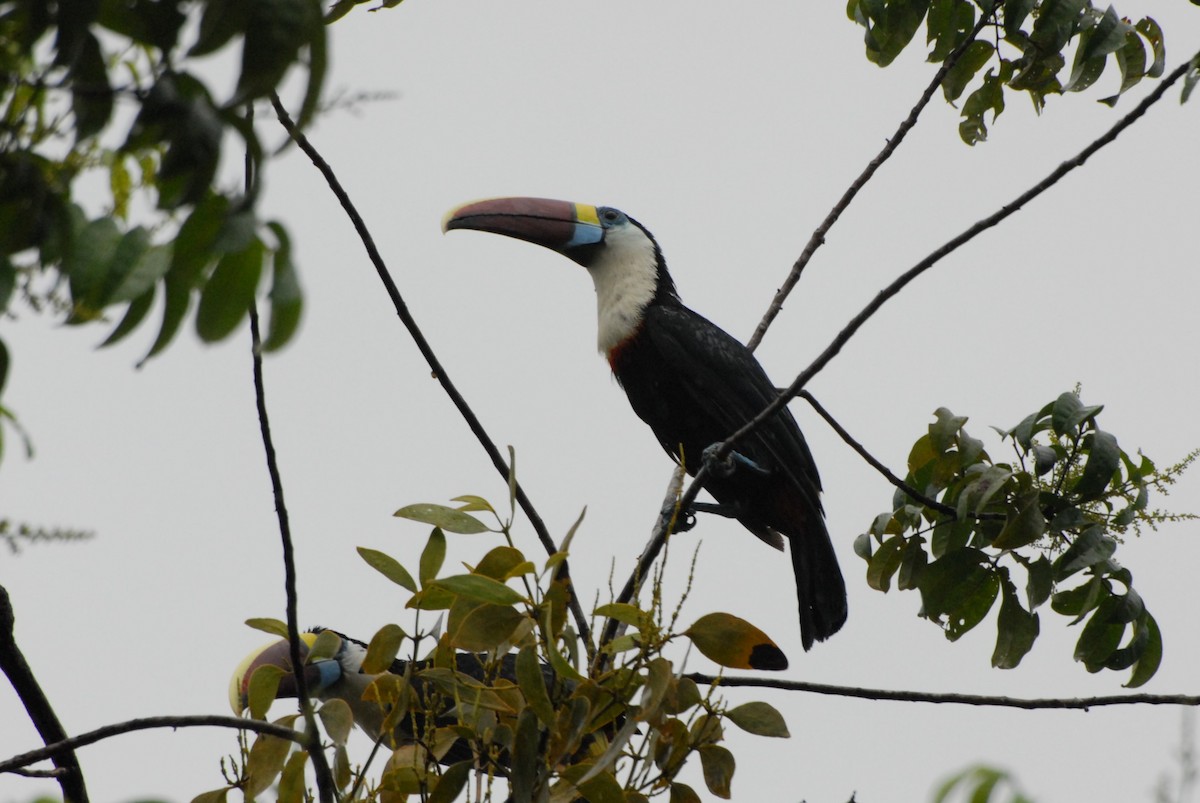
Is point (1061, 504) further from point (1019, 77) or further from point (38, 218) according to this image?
point (38, 218)

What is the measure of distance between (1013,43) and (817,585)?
7.04 ft

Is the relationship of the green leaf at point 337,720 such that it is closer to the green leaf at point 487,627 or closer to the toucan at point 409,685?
the toucan at point 409,685

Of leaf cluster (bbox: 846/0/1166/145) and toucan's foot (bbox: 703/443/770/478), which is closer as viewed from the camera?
leaf cluster (bbox: 846/0/1166/145)

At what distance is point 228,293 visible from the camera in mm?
1031

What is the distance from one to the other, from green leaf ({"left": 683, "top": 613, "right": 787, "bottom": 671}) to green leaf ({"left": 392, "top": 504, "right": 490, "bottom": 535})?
1.41 ft

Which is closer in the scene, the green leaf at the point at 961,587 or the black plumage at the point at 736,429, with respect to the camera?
the green leaf at the point at 961,587

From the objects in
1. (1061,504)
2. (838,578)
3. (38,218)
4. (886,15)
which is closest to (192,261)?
(38,218)

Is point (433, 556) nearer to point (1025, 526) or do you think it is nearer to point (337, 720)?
point (337, 720)

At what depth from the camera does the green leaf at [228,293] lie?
1.01 metres

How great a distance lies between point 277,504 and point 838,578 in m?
3.07

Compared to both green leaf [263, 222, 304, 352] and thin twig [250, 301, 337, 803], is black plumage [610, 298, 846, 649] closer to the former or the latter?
thin twig [250, 301, 337, 803]

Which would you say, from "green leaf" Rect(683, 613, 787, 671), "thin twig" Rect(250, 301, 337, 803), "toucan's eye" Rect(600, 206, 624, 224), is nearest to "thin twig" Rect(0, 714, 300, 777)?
"thin twig" Rect(250, 301, 337, 803)

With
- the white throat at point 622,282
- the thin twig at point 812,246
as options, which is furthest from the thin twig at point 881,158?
the white throat at point 622,282

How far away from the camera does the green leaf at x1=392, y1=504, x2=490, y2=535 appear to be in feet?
7.66
